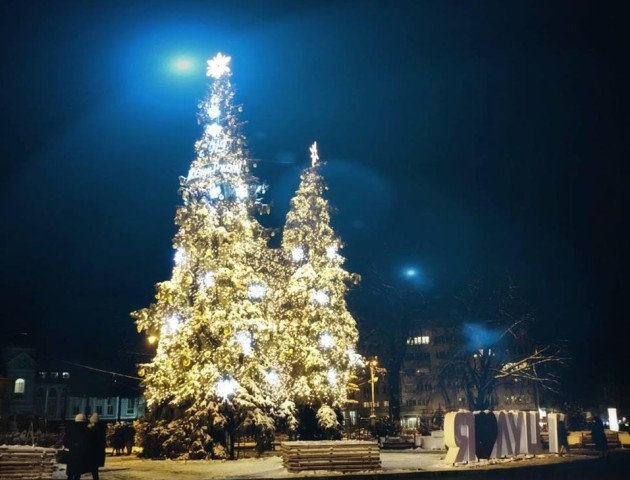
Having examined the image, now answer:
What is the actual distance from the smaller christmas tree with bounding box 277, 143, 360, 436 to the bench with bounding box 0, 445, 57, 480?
14.2 meters

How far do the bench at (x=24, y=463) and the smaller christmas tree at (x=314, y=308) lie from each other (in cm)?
1423

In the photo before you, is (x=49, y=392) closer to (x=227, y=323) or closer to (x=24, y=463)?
(x=227, y=323)

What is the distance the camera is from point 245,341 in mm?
28141

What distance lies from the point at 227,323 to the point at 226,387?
2613 millimetres

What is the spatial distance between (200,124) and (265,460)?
15.5m

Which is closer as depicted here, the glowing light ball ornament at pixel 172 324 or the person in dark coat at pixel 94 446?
the person in dark coat at pixel 94 446

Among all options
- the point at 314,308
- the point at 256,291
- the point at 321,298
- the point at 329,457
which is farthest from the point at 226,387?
the point at 321,298

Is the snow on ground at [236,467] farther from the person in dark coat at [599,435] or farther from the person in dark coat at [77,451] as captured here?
the person in dark coat at [77,451]

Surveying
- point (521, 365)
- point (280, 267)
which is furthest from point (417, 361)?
point (280, 267)

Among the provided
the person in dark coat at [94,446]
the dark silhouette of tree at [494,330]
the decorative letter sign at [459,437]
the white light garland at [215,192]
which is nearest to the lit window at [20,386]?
the dark silhouette of tree at [494,330]

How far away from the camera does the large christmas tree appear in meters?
27.6

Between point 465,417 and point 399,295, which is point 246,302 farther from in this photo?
point 399,295

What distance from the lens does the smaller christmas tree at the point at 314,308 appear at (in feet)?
107

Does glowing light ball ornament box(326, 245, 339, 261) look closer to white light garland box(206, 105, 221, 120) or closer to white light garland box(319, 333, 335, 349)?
white light garland box(319, 333, 335, 349)
